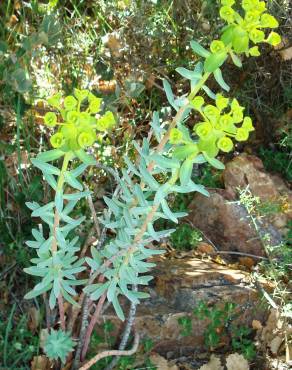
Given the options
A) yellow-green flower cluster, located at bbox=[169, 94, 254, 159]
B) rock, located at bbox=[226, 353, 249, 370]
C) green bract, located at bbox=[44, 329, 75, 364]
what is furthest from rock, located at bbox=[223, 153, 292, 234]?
yellow-green flower cluster, located at bbox=[169, 94, 254, 159]

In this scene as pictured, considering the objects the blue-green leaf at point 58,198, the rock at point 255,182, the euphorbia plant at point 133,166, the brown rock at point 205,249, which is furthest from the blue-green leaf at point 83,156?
the rock at point 255,182

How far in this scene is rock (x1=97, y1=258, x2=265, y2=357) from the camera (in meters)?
2.24

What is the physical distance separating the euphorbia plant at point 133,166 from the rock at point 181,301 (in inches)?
7.1

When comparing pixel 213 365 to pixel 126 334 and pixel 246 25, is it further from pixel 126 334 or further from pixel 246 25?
pixel 246 25

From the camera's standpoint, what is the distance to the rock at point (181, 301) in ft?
7.35

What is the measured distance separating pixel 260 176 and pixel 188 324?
3.11 feet

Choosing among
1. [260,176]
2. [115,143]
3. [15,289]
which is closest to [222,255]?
[260,176]

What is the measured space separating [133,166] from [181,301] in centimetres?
81

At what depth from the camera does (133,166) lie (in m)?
1.68

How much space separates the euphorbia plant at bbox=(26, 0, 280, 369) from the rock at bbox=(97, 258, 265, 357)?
0.18 metres

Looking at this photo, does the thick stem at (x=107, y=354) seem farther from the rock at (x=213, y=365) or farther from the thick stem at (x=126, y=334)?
the rock at (x=213, y=365)

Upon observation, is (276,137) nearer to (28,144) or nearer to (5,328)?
(28,144)

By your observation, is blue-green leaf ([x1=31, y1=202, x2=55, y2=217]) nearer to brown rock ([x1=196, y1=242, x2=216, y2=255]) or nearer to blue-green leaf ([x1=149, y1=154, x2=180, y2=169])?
blue-green leaf ([x1=149, y1=154, x2=180, y2=169])

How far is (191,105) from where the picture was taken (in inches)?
58.1
